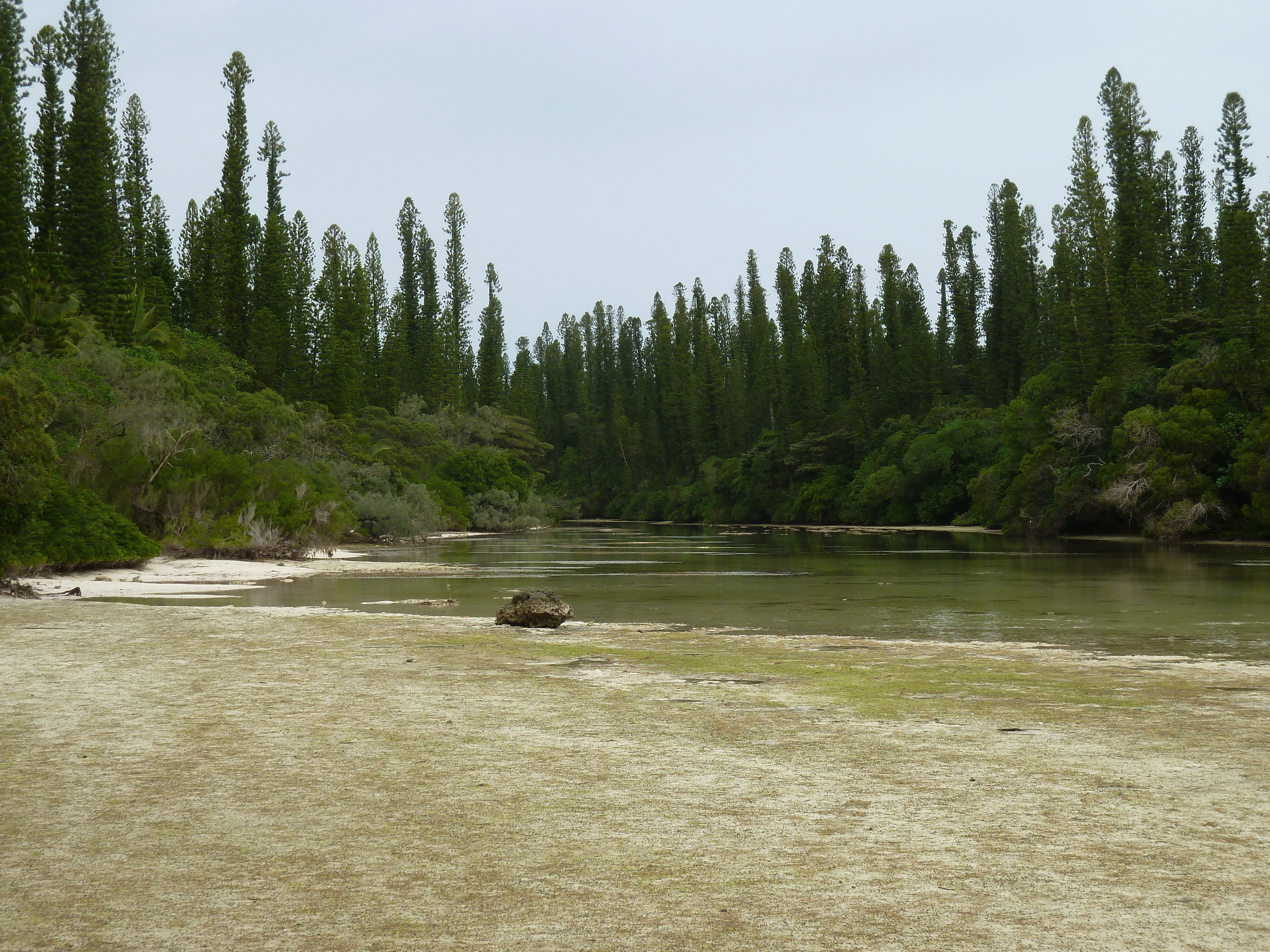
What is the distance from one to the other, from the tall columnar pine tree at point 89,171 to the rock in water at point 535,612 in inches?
1536

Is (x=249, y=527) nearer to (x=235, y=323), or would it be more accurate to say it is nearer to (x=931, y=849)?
(x=931, y=849)

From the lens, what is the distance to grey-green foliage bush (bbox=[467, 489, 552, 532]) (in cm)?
6975

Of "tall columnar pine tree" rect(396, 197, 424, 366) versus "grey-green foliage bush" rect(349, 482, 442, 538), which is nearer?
"grey-green foliage bush" rect(349, 482, 442, 538)

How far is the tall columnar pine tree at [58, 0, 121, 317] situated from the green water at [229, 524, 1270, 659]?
20226 millimetres

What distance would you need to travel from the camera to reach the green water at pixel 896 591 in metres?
15.5

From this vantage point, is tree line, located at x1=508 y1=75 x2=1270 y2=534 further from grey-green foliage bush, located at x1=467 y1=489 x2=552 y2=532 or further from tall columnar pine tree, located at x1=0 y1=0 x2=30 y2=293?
tall columnar pine tree, located at x1=0 y1=0 x2=30 y2=293

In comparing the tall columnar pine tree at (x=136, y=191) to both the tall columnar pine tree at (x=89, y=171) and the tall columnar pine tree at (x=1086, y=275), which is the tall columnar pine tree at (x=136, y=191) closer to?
the tall columnar pine tree at (x=89, y=171)

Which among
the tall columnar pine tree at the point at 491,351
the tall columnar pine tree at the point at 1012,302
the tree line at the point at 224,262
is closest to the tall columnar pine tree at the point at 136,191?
the tree line at the point at 224,262

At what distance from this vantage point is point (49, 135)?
5297 cm

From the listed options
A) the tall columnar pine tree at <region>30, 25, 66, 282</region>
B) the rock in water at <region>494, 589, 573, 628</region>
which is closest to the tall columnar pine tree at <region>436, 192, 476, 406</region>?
the tall columnar pine tree at <region>30, 25, 66, 282</region>

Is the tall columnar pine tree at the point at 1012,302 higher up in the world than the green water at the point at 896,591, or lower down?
higher up

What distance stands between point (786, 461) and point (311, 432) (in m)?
46.5

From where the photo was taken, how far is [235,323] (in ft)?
205

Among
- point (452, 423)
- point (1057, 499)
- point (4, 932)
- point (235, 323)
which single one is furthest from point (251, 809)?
point (452, 423)
